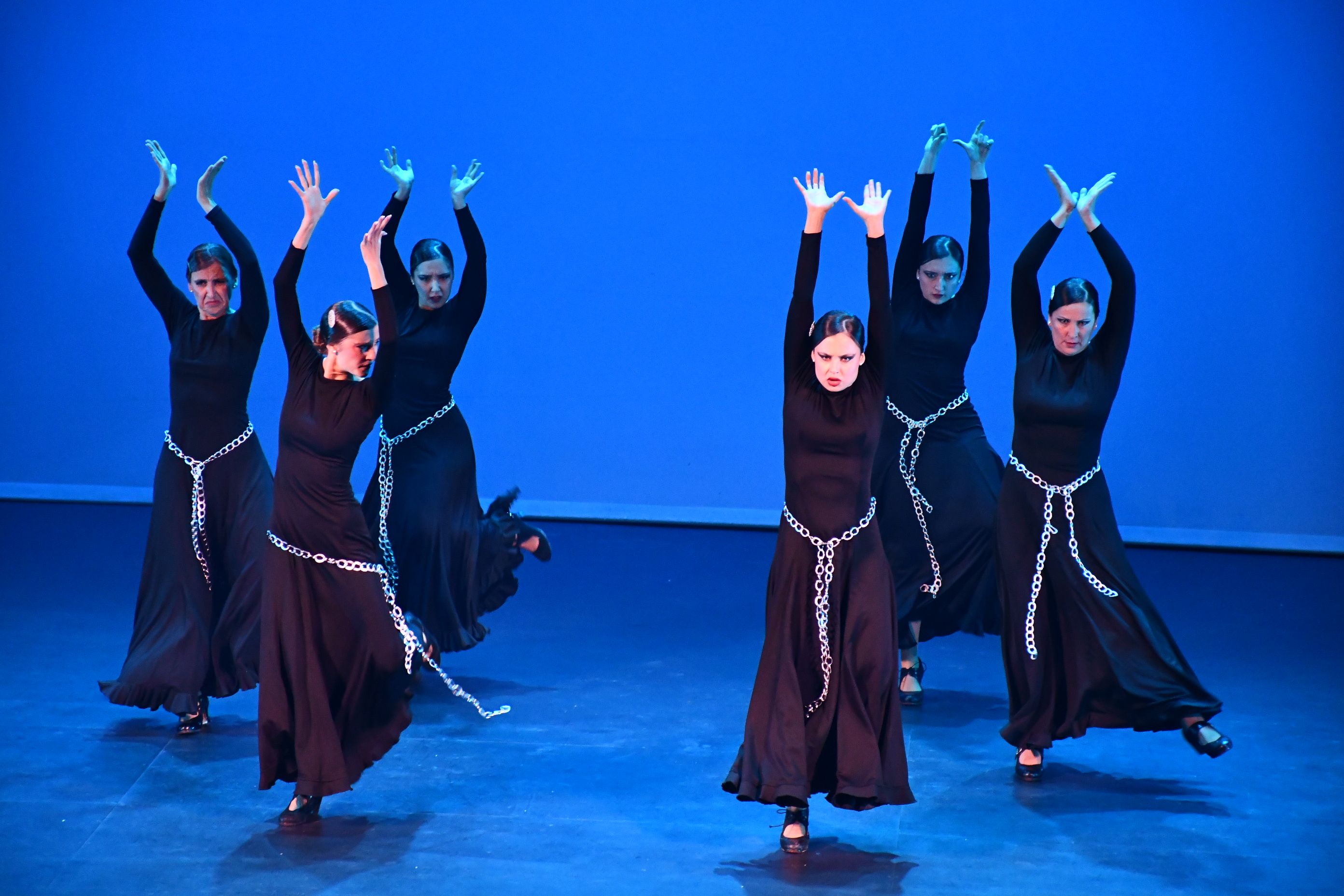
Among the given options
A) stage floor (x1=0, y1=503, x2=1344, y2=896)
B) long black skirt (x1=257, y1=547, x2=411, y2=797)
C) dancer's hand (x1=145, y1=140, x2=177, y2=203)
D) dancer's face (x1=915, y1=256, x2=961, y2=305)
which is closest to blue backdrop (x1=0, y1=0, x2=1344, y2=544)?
stage floor (x1=0, y1=503, x2=1344, y2=896)

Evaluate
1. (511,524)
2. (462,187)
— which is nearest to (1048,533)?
(511,524)

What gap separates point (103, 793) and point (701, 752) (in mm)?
1735

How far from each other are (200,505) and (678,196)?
384 cm

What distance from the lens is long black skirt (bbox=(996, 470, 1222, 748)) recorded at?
4496 millimetres

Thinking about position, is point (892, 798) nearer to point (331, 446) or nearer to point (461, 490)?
point (331, 446)

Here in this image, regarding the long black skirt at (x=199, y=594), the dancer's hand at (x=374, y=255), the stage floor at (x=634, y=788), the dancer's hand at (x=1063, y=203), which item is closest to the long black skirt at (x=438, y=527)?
the stage floor at (x=634, y=788)

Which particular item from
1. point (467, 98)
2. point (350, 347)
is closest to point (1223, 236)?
point (467, 98)

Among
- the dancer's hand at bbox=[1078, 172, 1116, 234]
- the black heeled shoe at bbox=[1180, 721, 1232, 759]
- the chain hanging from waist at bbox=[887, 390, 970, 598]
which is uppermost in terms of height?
the dancer's hand at bbox=[1078, 172, 1116, 234]

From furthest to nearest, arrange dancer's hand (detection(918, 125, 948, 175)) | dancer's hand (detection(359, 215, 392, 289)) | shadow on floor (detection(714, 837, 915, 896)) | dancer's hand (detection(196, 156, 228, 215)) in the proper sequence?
1. dancer's hand (detection(918, 125, 948, 175))
2. dancer's hand (detection(196, 156, 228, 215))
3. dancer's hand (detection(359, 215, 392, 289))
4. shadow on floor (detection(714, 837, 915, 896))

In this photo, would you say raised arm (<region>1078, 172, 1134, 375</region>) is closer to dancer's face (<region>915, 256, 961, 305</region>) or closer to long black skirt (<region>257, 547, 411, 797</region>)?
dancer's face (<region>915, 256, 961, 305</region>)

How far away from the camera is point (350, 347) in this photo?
408 centimetres

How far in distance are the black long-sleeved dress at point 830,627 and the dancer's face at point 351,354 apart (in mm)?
1096

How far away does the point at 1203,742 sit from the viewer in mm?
4430

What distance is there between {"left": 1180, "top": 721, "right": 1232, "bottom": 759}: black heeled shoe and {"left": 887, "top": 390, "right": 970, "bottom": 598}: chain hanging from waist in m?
1.13
